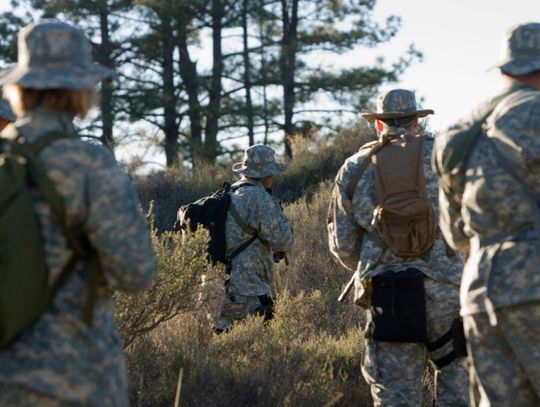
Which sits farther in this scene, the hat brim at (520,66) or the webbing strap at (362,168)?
the webbing strap at (362,168)

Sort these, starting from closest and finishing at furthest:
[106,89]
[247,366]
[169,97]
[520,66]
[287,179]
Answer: [520,66] → [247,366] → [287,179] → [106,89] → [169,97]

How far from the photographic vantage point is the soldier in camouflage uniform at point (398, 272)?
635 centimetres

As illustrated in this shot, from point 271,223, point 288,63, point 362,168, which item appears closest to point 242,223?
point 271,223

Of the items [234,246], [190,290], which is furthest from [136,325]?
[234,246]

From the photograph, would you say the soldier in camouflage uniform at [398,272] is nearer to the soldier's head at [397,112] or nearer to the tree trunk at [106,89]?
the soldier's head at [397,112]

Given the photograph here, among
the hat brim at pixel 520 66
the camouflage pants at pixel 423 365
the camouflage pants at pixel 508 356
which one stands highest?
the hat brim at pixel 520 66

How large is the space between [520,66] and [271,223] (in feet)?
18.1

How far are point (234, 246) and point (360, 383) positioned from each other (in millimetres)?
2626

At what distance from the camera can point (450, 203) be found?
17.1 feet

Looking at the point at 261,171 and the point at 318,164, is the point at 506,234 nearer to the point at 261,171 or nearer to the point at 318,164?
the point at 261,171

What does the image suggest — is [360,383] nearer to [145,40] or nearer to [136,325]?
Result: [136,325]

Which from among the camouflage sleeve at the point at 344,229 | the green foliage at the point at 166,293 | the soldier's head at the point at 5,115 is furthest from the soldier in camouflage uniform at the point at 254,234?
the soldier's head at the point at 5,115

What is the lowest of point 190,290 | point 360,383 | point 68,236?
point 360,383

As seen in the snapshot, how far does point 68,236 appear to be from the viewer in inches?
152
